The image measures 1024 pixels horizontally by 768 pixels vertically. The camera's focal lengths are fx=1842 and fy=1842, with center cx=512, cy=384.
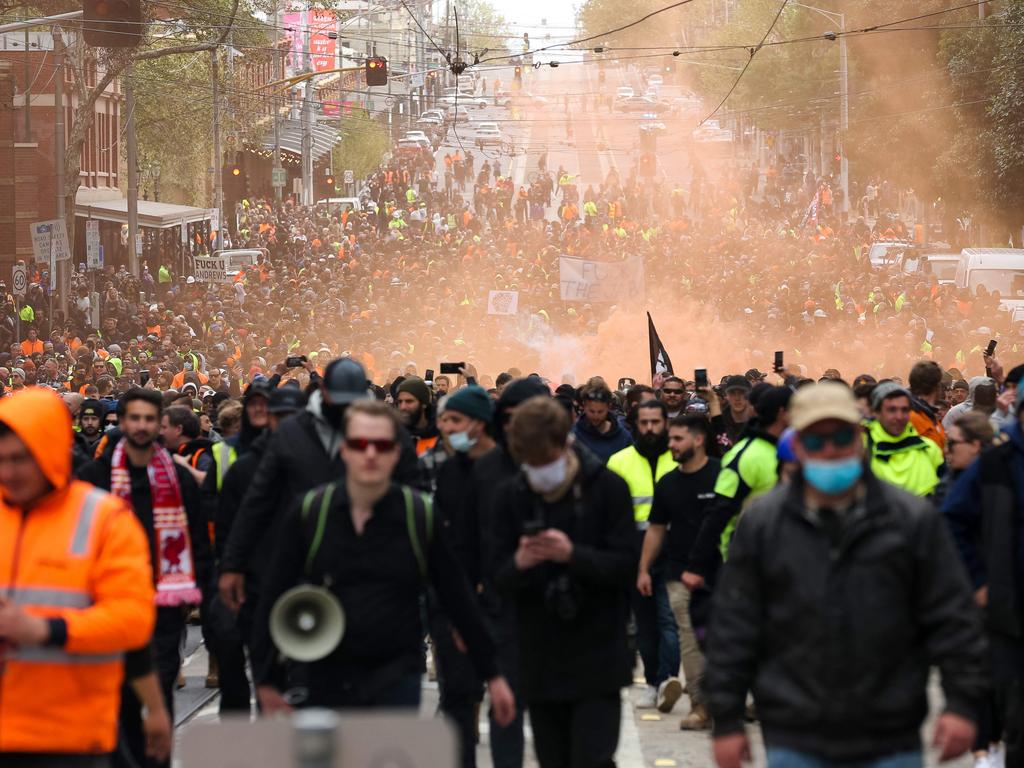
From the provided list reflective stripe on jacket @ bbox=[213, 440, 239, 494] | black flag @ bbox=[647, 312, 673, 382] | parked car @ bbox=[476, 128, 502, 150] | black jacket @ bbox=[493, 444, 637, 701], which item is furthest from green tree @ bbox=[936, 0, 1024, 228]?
parked car @ bbox=[476, 128, 502, 150]

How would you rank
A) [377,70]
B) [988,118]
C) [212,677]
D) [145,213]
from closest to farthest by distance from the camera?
[212,677] → [377,70] → [988,118] → [145,213]

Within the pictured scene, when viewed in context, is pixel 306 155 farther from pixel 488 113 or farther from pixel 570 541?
pixel 570 541

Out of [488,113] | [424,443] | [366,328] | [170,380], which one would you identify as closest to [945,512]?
[424,443]

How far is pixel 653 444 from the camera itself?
972 cm

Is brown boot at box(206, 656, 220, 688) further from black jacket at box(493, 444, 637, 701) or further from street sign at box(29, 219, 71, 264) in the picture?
street sign at box(29, 219, 71, 264)

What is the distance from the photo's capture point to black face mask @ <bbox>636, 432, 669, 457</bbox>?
9.71 meters

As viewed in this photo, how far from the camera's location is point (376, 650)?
514cm

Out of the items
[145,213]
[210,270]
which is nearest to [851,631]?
[210,270]

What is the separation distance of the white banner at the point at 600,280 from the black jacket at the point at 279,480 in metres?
25.2

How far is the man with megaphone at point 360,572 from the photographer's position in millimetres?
5117

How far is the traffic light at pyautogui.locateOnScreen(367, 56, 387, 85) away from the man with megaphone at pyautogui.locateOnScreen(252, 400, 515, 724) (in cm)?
2409

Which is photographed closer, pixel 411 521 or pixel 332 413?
pixel 411 521

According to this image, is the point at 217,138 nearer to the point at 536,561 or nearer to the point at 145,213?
the point at 145,213

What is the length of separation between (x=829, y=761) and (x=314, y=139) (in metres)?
81.5
